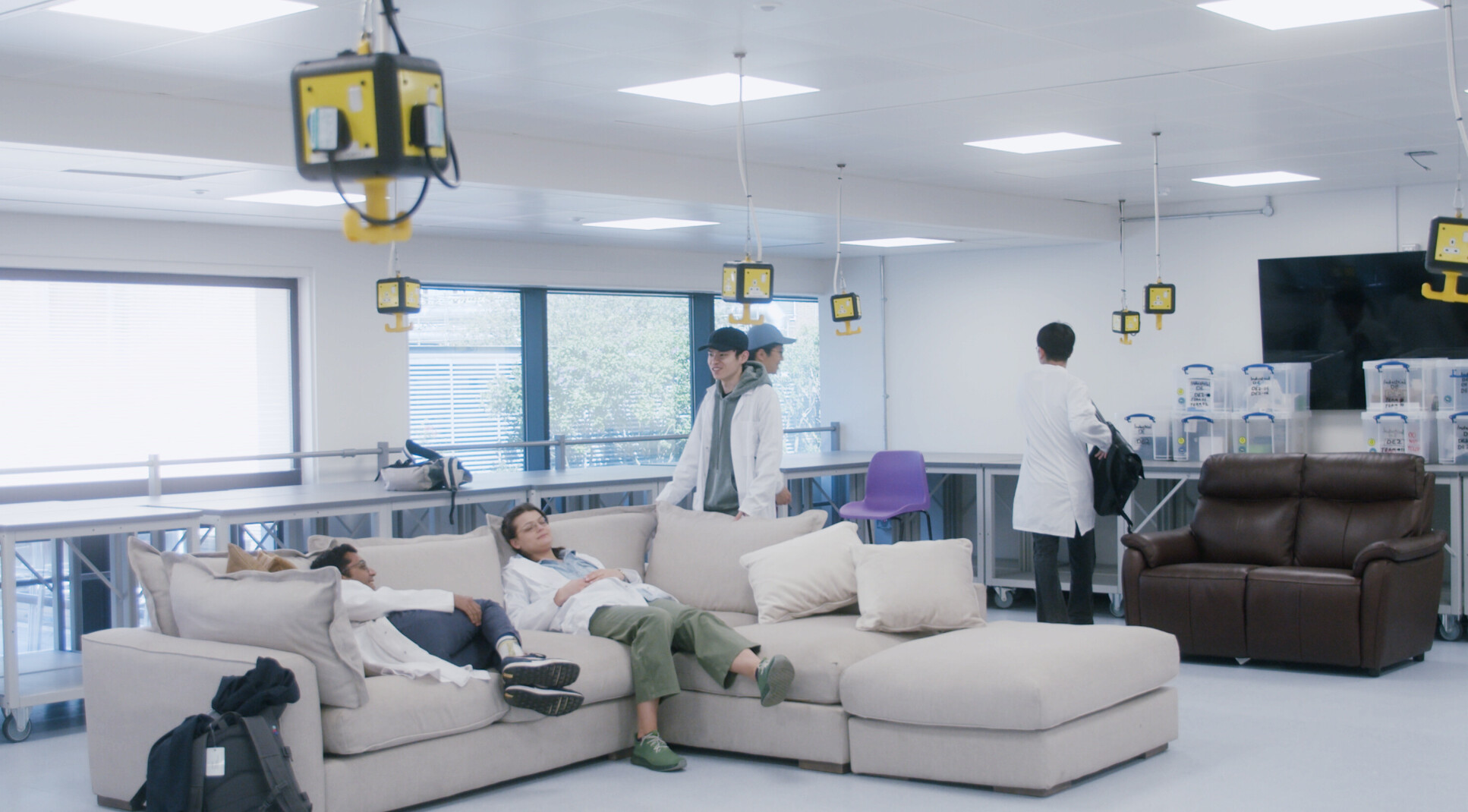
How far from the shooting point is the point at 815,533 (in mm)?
5133

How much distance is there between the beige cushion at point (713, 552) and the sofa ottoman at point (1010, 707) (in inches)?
36.2

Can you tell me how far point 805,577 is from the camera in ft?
16.5

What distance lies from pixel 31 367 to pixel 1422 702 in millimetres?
7130

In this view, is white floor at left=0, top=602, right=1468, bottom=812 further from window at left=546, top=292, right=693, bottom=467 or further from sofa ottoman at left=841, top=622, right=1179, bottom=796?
window at left=546, top=292, right=693, bottom=467

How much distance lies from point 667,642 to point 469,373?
211 inches

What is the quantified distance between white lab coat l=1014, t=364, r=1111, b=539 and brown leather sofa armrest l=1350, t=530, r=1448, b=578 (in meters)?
1.10

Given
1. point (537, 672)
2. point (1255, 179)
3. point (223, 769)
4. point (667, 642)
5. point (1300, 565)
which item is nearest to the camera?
point (223, 769)

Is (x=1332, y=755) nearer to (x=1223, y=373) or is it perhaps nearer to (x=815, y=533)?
(x=815, y=533)

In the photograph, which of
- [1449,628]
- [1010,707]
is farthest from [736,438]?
[1449,628]

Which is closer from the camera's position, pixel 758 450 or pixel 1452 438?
pixel 758 450

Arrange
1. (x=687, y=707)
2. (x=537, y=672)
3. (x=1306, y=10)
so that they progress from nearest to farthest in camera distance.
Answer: (x=537, y=672) < (x=1306, y=10) < (x=687, y=707)

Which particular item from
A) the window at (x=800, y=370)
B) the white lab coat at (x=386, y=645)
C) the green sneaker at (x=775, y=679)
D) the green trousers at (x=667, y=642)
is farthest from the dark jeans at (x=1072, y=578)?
the window at (x=800, y=370)

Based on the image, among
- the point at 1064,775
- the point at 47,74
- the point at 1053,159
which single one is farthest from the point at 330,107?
the point at 1053,159

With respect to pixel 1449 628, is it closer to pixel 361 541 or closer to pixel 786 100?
pixel 786 100
